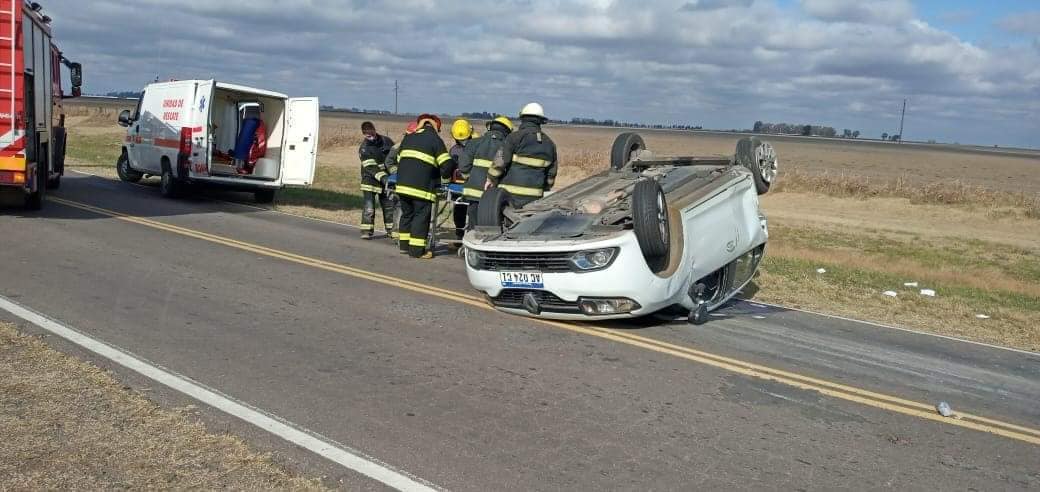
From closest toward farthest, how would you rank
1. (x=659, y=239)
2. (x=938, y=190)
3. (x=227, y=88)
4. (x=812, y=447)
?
→ (x=812, y=447) → (x=659, y=239) → (x=227, y=88) → (x=938, y=190)

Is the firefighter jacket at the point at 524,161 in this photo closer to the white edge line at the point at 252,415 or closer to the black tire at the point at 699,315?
the black tire at the point at 699,315

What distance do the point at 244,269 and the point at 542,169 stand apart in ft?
10.9

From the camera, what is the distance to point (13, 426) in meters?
4.70

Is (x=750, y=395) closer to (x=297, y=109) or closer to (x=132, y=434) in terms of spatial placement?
(x=132, y=434)

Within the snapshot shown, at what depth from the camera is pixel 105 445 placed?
4.49 metres

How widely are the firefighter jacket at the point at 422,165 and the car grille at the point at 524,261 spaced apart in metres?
3.72

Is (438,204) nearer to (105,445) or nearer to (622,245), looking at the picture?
(622,245)

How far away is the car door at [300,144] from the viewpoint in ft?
56.3

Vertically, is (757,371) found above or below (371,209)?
below

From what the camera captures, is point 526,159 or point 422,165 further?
point 422,165

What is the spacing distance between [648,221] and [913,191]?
956 inches

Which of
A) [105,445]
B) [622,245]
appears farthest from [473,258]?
[105,445]

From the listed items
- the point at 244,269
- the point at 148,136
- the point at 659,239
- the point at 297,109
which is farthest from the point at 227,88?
the point at 659,239

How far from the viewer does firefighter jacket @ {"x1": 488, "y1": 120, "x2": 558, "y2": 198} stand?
1002 cm
